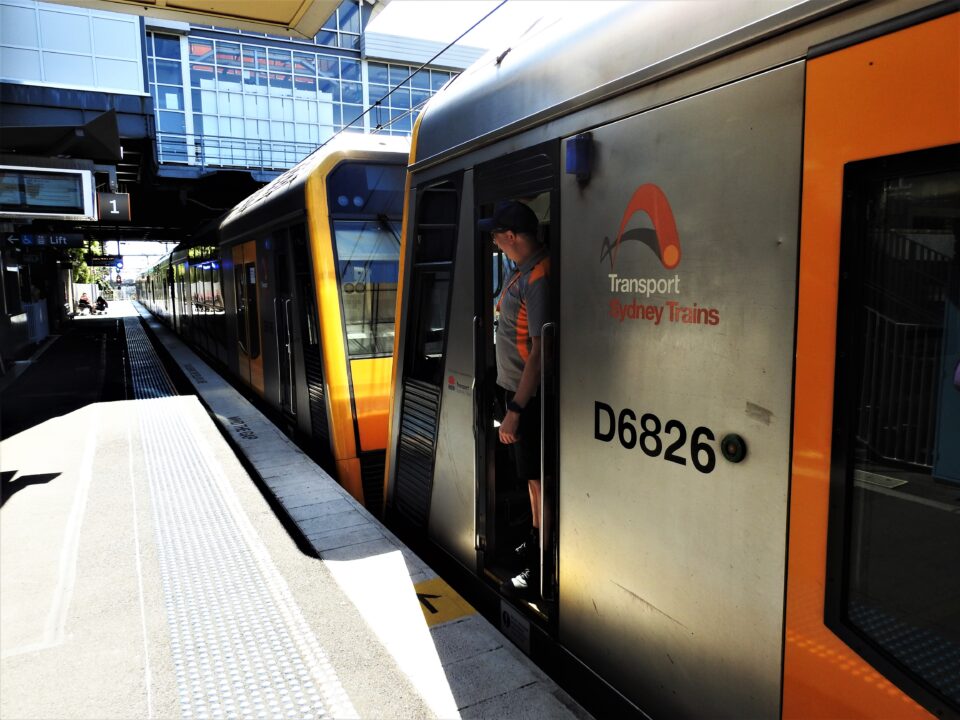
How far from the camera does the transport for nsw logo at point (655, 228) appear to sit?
6.92 ft

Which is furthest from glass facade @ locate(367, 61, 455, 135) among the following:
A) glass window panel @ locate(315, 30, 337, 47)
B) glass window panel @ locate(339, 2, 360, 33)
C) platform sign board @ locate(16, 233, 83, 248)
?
platform sign board @ locate(16, 233, 83, 248)

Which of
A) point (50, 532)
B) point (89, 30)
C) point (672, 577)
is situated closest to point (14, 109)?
point (89, 30)

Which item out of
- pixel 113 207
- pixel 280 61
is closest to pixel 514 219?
pixel 113 207

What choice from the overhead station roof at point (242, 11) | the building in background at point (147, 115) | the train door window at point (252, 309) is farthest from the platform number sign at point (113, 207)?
the overhead station roof at point (242, 11)

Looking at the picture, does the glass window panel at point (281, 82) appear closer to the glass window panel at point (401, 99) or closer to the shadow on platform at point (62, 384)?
the glass window panel at point (401, 99)

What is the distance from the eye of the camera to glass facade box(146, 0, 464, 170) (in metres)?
30.6

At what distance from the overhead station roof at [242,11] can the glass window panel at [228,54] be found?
1170 inches

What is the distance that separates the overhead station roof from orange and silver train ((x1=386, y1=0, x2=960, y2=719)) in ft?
8.49

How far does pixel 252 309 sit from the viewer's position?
29.3 ft

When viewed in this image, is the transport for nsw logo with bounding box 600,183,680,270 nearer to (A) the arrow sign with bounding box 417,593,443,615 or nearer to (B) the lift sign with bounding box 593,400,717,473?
(B) the lift sign with bounding box 593,400,717,473

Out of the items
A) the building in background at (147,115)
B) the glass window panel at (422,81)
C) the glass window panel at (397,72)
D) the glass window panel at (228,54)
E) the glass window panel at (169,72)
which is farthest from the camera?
the glass window panel at (422,81)

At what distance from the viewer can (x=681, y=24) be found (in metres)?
2.08

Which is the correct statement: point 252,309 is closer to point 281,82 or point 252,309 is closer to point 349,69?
point 281,82

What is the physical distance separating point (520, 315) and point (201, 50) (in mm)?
33817
